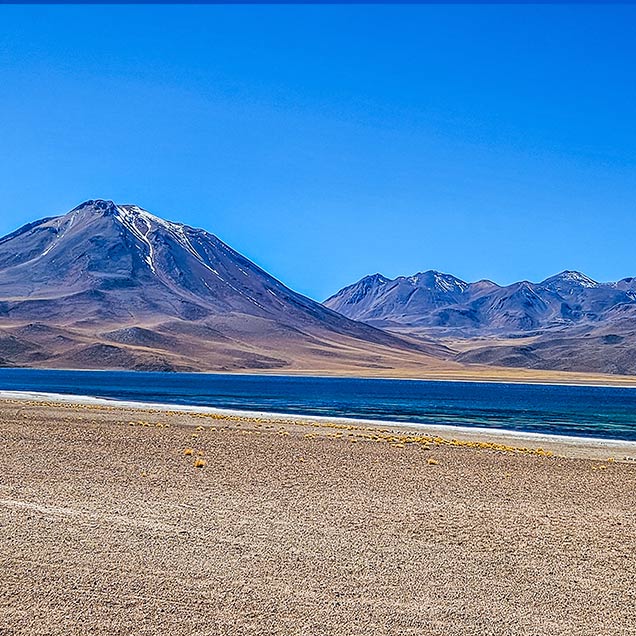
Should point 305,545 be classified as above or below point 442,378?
below

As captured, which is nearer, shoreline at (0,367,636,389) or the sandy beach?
the sandy beach

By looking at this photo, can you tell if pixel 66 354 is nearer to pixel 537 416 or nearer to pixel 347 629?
pixel 537 416

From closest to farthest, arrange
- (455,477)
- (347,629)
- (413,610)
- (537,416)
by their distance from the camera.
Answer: (347,629) < (413,610) < (455,477) < (537,416)

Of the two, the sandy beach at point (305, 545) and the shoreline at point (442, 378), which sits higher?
the shoreline at point (442, 378)

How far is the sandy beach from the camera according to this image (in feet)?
27.5

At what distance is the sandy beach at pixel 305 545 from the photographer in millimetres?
8391

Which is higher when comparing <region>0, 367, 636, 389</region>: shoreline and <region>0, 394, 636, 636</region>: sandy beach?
<region>0, 367, 636, 389</region>: shoreline

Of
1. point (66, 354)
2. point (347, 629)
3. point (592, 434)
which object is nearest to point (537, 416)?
point (592, 434)

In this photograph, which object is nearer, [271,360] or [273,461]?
[273,461]

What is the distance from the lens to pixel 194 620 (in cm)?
815

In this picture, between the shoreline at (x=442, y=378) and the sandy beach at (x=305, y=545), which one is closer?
the sandy beach at (x=305, y=545)

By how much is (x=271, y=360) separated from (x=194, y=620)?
618 feet

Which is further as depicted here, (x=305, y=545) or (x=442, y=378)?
(x=442, y=378)

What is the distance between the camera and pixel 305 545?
36.4 ft
